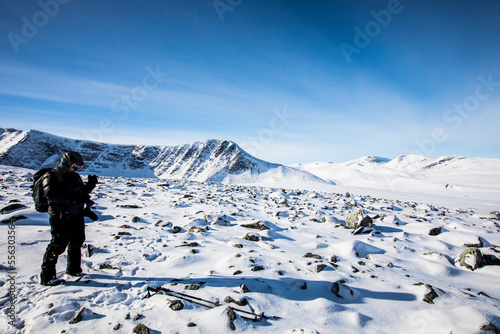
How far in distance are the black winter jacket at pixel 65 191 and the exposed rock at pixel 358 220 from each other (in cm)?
924

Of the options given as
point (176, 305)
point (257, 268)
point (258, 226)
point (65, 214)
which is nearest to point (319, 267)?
point (257, 268)

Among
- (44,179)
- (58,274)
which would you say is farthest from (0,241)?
(44,179)

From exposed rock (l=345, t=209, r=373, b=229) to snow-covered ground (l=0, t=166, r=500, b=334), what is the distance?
44 centimetres

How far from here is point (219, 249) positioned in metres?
5.89

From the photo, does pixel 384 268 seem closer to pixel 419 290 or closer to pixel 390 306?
pixel 419 290

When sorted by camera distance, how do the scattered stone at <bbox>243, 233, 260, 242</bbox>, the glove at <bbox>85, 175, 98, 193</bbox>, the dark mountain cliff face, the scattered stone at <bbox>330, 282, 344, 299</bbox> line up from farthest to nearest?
1. the dark mountain cliff face
2. the scattered stone at <bbox>243, 233, 260, 242</bbox>
3. the glove at <bbox>85, 175, 98, 193</bbox>
4. the scattered stone at <bbox>330, 282, 344, 299</bbox>

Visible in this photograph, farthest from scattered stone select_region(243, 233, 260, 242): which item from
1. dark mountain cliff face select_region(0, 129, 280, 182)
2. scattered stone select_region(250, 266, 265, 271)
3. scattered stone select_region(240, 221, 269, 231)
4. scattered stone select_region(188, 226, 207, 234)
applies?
dark mountain cliff face select_region(0, 129, 280, 182)

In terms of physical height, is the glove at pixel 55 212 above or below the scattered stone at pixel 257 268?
above

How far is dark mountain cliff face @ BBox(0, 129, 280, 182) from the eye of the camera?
74875 millimetres

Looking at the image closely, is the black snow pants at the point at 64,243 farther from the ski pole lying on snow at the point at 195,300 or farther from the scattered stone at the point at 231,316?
the scattered stone at the point at 231,316

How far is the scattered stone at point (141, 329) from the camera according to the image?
284 centimetres

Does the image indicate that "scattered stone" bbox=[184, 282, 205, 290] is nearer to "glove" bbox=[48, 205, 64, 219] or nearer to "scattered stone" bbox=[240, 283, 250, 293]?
"scattered stone" bbox=[240, 283, 250, 293]

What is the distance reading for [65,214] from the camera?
13.5ft

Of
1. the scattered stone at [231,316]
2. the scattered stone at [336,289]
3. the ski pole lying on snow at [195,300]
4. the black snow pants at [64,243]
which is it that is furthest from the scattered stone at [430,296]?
the black snow pants at [64,243]
